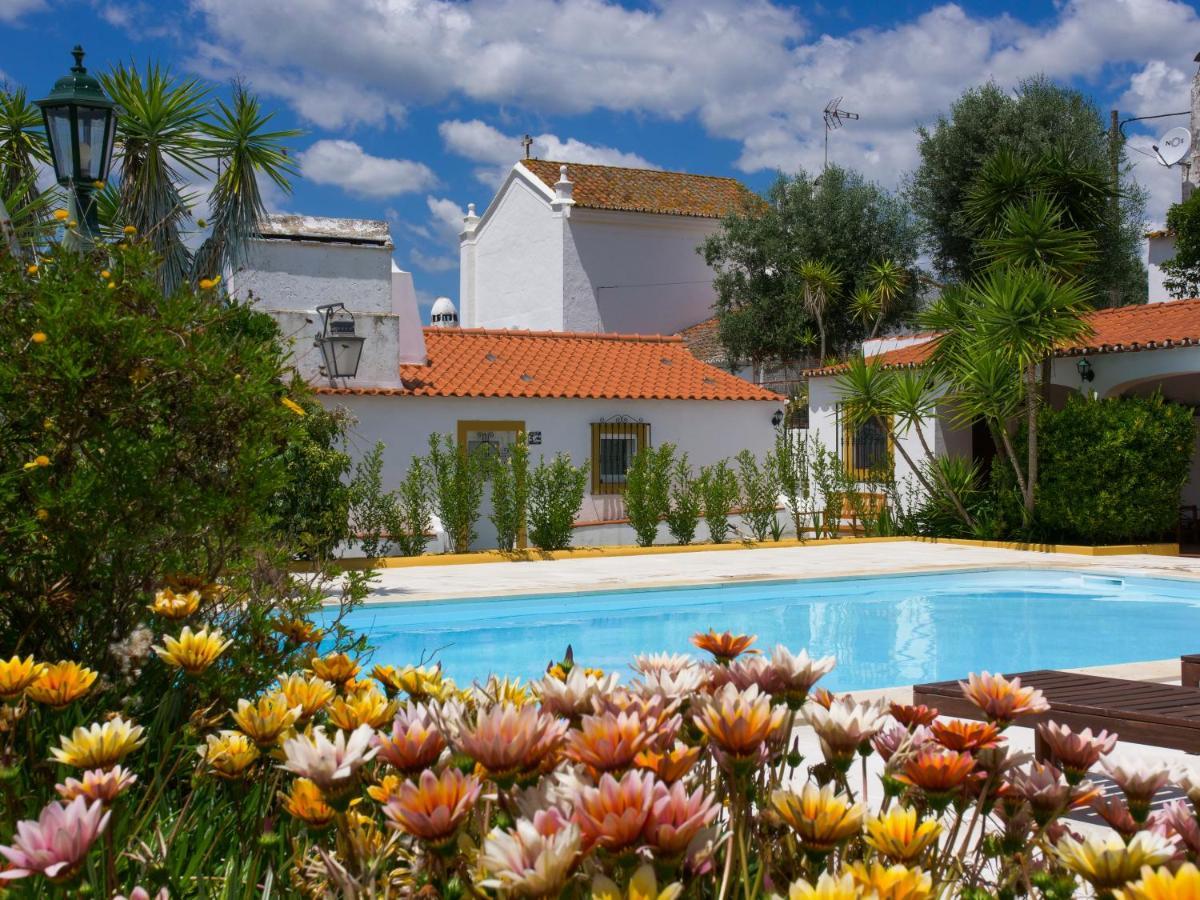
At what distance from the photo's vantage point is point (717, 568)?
15516 millimetres

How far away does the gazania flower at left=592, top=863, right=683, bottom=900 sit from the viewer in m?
1.32

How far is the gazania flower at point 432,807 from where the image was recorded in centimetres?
147

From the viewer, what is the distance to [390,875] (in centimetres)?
189

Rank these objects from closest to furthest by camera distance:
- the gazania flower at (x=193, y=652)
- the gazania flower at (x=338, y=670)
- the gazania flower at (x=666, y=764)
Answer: the gazania flower at (x=666, y=764), the gazania flower at (x=193, y=652), the gazania flower at (x=338, y=670)

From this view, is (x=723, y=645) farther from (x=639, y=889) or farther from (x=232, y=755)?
(x=639, y=889)

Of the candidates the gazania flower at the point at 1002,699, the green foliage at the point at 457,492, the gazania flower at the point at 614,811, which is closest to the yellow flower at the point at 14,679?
the gazania flower at the point at 614,811

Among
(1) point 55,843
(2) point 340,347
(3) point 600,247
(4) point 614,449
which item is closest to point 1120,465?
(4) point 614,449

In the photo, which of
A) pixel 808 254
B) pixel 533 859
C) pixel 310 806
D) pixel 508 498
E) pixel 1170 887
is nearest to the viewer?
pixel 1170 887

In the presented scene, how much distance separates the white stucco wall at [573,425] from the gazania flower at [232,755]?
15324mm

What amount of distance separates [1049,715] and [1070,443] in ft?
44.1

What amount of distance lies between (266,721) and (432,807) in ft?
1.90

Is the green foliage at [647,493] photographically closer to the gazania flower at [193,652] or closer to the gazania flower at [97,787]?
Result: the gazania flower at [193,652]

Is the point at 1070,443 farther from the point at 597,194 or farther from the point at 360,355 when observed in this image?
the point at 597,194

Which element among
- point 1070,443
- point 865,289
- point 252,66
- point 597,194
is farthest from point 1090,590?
point 597,194
